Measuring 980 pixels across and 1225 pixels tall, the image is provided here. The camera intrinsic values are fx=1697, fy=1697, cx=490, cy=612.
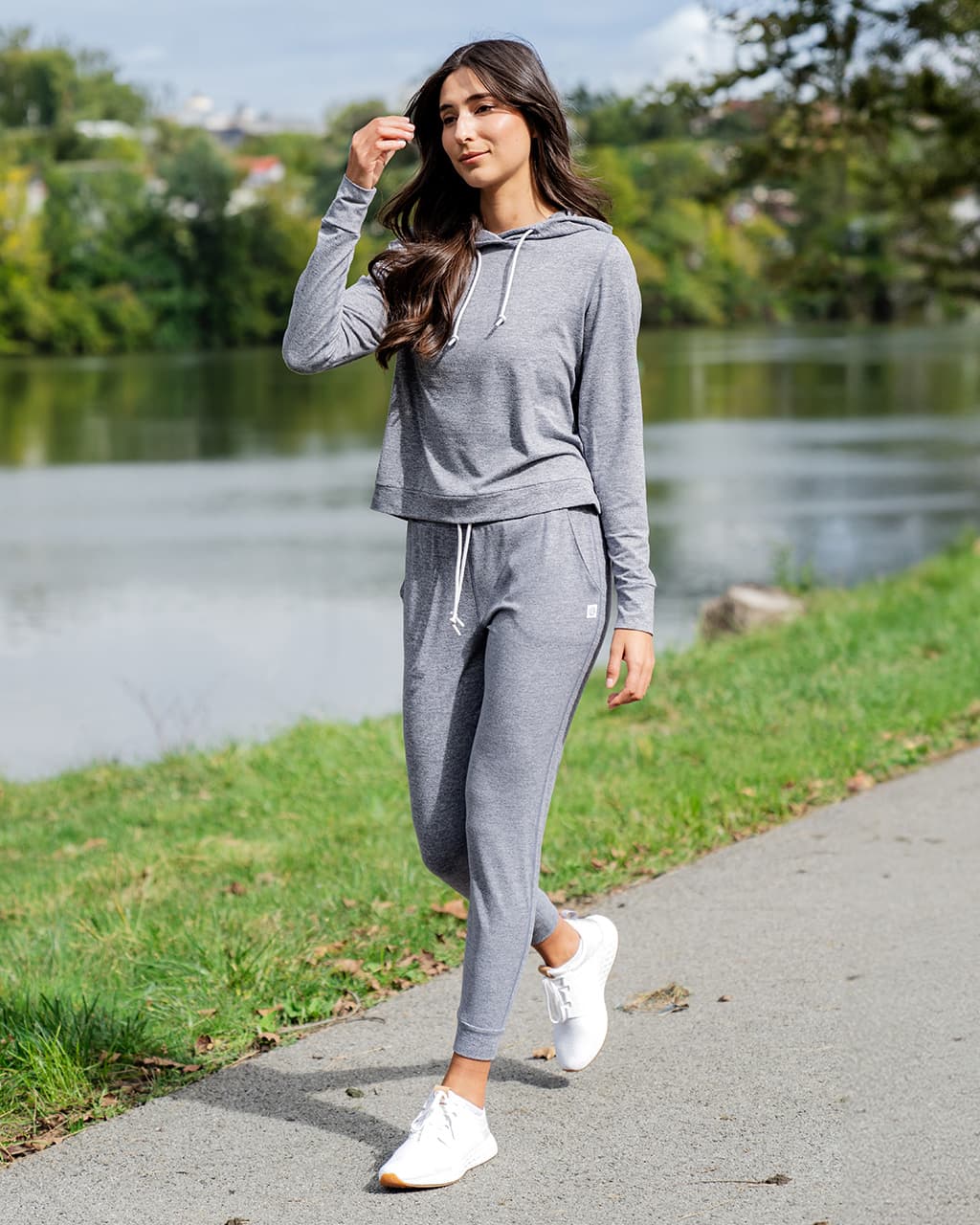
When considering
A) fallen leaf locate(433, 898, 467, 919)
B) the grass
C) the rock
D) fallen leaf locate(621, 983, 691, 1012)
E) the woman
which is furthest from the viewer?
the rock

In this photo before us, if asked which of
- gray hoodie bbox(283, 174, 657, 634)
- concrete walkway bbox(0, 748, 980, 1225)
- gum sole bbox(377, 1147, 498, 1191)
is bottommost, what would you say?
concrete walkway bbox(0, 748, 980, 1225)

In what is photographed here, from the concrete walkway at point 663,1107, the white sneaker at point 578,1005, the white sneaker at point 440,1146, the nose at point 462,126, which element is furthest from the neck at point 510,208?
the concrete walkway at point 663,1107

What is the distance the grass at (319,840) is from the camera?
382cm

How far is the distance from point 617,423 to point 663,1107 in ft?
4.44

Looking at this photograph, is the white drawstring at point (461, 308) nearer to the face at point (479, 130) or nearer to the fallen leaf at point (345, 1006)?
the face at point (479, 130)

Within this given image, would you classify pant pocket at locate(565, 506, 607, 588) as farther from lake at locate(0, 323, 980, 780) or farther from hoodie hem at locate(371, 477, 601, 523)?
lake at locate(0, 323, 980, 780)

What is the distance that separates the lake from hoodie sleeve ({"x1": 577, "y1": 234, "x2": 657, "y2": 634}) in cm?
611

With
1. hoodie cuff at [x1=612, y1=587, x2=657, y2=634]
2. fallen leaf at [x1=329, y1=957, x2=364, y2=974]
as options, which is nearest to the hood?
hoodie cuff at [x1=612, y1=587, x2=657, y2=634]

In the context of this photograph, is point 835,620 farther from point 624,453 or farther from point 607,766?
point 624,453

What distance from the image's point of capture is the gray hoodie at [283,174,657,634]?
3.09 m

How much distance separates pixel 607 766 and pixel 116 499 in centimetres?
1861

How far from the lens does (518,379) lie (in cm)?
308

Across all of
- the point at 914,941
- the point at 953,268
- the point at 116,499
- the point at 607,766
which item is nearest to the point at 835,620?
the point at 607,766

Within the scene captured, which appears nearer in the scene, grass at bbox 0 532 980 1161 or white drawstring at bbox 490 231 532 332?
white drawstring at bbox 490 231 532 332
